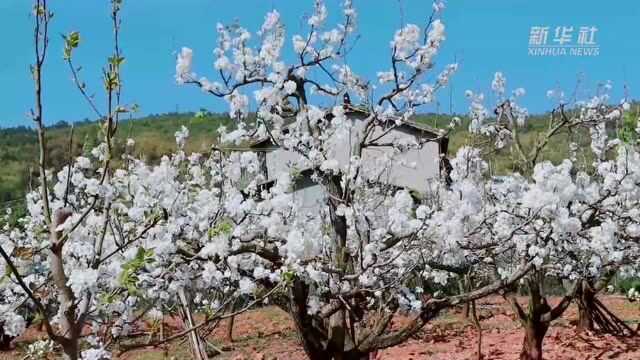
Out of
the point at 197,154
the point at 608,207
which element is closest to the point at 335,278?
the point at 197,154

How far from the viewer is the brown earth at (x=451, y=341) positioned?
35.4 ft

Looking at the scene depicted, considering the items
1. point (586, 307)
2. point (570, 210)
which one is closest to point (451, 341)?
point (586, 307)

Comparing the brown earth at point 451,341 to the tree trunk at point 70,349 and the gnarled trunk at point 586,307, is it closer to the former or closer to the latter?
the gnarled trunk at point 586,307

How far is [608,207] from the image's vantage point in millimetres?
7668

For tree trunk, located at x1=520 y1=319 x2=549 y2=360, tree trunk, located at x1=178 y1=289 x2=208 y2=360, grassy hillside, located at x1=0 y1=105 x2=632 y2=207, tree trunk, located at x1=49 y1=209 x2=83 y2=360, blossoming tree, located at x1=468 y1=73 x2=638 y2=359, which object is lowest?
tree trunk, located at x1=520 y1=319 x2=549 y2=360

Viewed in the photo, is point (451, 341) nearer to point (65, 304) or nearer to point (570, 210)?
point (570, 210)

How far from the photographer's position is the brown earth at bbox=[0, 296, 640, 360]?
10781mm

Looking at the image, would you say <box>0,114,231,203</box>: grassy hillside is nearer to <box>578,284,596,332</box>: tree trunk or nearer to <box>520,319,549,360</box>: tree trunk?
<box>578,284,596,332</box>: tree trunk

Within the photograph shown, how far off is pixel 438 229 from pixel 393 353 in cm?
593

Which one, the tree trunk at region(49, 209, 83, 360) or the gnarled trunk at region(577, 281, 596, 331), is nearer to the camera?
the tree trunk at region(49, 209, 83, 360)

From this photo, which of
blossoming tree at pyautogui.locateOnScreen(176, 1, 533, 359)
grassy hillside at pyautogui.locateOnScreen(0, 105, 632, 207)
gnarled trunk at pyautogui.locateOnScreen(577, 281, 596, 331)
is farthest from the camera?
grassy hillside at pyautogui.locateOnScreen(0, 105, 632, 207)

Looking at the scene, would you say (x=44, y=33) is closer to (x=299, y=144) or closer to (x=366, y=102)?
A: (x=299, y=144)

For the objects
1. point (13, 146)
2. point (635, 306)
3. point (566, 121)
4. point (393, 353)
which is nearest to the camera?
point (566, 121)

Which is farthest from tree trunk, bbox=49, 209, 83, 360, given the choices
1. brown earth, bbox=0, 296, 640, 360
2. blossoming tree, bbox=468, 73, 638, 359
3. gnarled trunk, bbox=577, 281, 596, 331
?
gnarled trunk, bbox=577, 281, 596, 331
